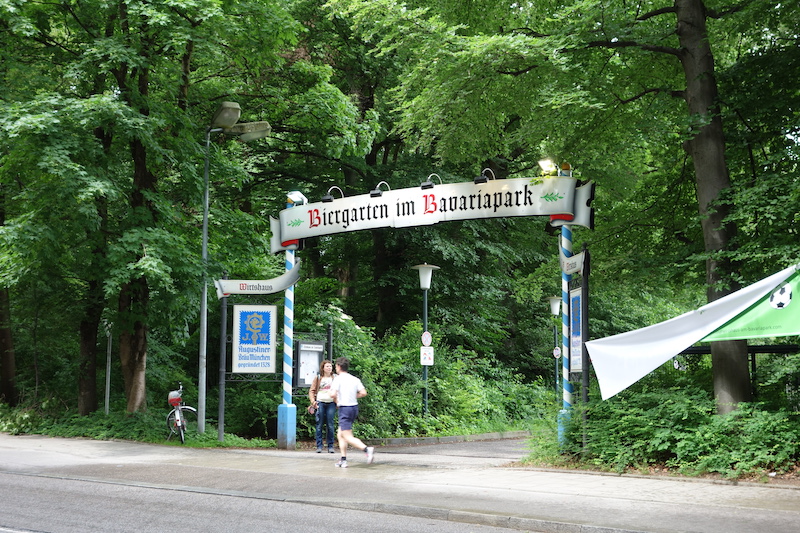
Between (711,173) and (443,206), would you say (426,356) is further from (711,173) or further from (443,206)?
(711,173)

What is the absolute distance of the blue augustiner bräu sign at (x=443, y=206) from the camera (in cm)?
1445

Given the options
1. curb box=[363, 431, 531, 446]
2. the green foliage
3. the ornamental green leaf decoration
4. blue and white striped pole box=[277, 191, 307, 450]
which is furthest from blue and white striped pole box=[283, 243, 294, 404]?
the green foliage

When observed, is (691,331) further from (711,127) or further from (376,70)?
(376,70)

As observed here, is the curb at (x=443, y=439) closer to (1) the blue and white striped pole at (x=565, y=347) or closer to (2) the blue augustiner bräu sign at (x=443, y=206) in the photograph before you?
(2) the blue augustiner bräu sign at (x=443, y=206)

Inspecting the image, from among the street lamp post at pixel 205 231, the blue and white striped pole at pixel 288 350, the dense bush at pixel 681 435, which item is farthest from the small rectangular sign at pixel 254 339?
the dense bush at pixel 681 435

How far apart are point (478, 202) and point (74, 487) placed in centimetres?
844

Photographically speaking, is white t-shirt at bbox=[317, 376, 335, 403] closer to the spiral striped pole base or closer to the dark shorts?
the spiral striped pole base

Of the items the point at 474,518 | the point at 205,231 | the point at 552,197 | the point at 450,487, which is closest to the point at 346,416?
the point at 450,487

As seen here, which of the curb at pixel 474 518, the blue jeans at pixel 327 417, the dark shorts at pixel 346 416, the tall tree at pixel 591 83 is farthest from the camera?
the blue jeans at pixel 327 417

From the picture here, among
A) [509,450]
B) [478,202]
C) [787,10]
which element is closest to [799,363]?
[787,10]

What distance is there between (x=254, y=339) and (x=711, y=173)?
33.3ft

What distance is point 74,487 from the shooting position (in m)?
10.9

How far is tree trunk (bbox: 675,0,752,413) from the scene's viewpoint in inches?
481

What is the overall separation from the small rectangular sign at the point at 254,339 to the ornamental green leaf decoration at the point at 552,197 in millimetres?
6805
